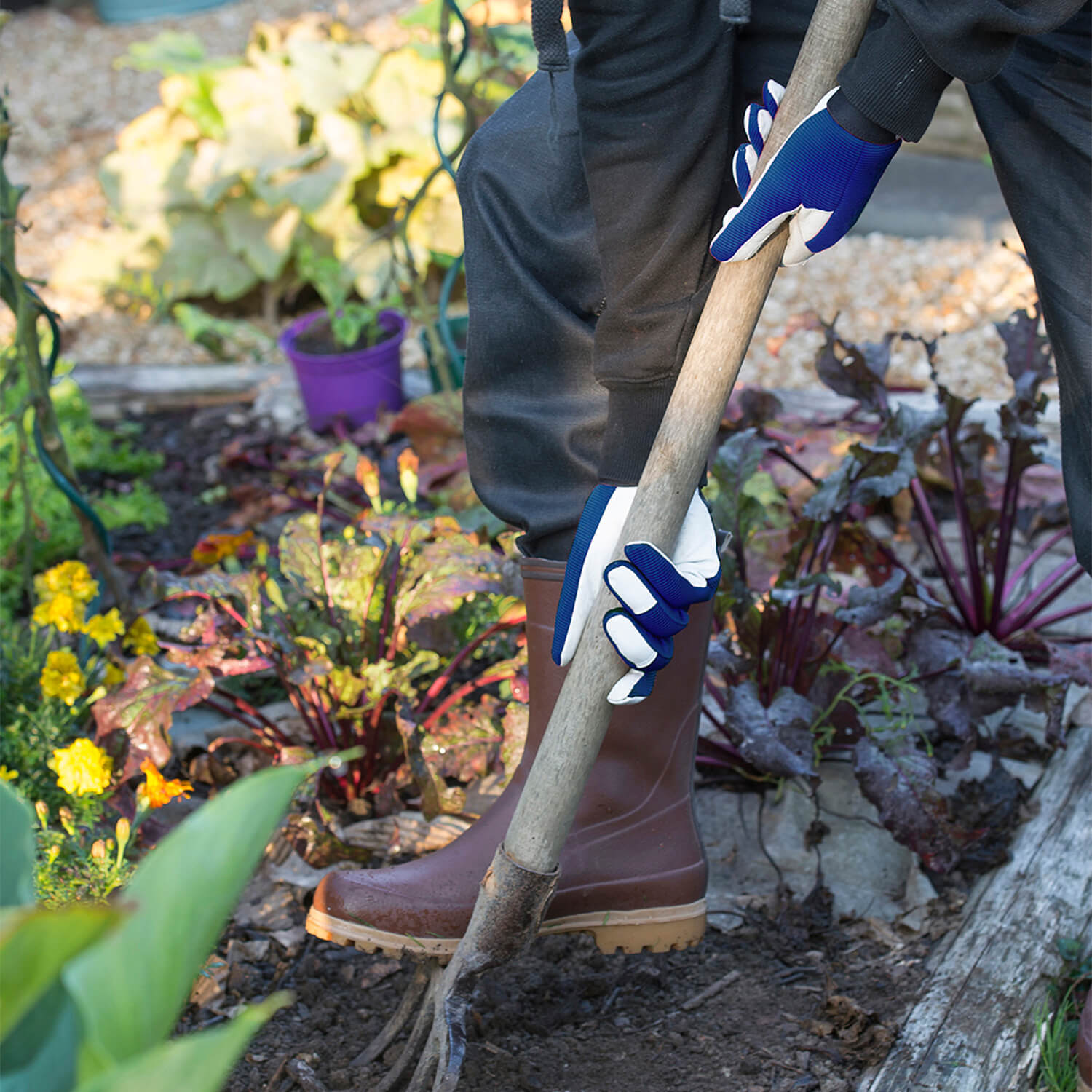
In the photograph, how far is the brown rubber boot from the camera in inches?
58.9

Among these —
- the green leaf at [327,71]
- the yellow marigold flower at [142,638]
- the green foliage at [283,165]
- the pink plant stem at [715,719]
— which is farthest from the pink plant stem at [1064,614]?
the green leaf at [327,71]

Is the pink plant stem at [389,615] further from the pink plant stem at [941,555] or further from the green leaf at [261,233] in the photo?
the green leaf at [261,233]

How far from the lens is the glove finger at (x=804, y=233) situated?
1208mm

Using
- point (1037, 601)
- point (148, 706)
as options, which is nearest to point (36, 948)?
point (148, 706)

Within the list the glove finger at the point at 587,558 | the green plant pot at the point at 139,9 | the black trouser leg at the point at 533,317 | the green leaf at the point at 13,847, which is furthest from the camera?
the green plant pot at the point at 139,9

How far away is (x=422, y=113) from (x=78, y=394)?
1.76m

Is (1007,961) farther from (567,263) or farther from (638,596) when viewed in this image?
(567,263)

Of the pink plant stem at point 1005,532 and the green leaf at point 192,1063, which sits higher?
the green leaf at point 192,1063

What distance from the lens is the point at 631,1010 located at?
1.53 meters

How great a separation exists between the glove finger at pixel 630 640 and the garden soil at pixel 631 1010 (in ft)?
1.75

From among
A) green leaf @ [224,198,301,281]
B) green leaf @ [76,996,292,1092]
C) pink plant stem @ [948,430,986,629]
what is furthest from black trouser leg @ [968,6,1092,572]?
green leaf @ [224,198,301,281]

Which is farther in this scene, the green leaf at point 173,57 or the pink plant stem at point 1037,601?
the green leaf at point 173,57

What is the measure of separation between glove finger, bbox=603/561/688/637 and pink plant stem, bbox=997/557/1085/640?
1204 millimetres

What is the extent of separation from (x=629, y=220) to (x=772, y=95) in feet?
0.70
